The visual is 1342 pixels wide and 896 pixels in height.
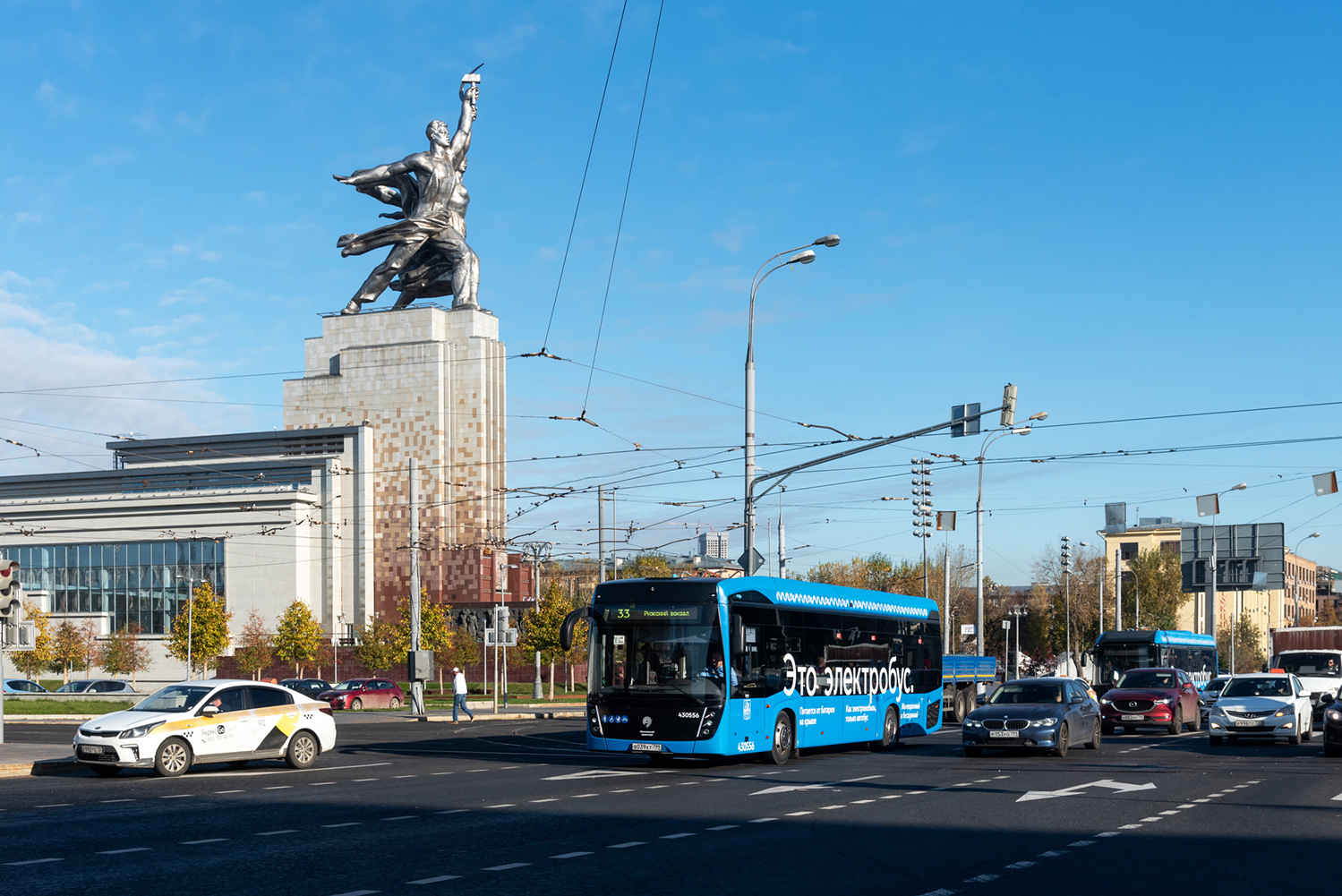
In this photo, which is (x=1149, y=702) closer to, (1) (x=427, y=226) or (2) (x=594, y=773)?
(2) (x=594, y=773)

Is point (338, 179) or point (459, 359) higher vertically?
point (338, 179)

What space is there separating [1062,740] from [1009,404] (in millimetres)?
6676

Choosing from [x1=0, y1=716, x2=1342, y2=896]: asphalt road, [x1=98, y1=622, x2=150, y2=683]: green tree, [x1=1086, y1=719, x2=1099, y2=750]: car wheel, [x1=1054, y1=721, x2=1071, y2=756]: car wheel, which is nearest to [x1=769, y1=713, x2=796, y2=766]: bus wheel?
[x1=0, y1=716, x2=1342, y2=896]: asphalt road

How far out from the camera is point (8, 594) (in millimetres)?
25125

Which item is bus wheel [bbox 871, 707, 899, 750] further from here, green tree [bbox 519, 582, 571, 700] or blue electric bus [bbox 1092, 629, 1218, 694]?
green tree [bbox 519, 582, 571, 700]

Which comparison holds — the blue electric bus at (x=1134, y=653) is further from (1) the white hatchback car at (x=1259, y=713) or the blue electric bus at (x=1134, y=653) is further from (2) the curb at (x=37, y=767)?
Answer: (2) the curb at (x=37, y=767)

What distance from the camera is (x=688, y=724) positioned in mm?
21875

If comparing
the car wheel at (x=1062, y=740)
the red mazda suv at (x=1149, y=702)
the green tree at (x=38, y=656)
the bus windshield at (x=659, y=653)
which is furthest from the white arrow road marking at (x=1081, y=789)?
the green tree at (x=38, y=656)

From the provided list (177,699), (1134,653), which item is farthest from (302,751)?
(1134,653)

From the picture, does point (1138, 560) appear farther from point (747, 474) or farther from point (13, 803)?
point (13, 803)

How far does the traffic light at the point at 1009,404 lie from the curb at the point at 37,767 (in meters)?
17.8

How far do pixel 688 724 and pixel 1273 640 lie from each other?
4150 cm

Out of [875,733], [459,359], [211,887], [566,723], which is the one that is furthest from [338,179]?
[211,887]

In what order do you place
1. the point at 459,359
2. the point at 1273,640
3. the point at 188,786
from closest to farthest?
the point at 188,786
the point at 1273,640
the point at 459,359
